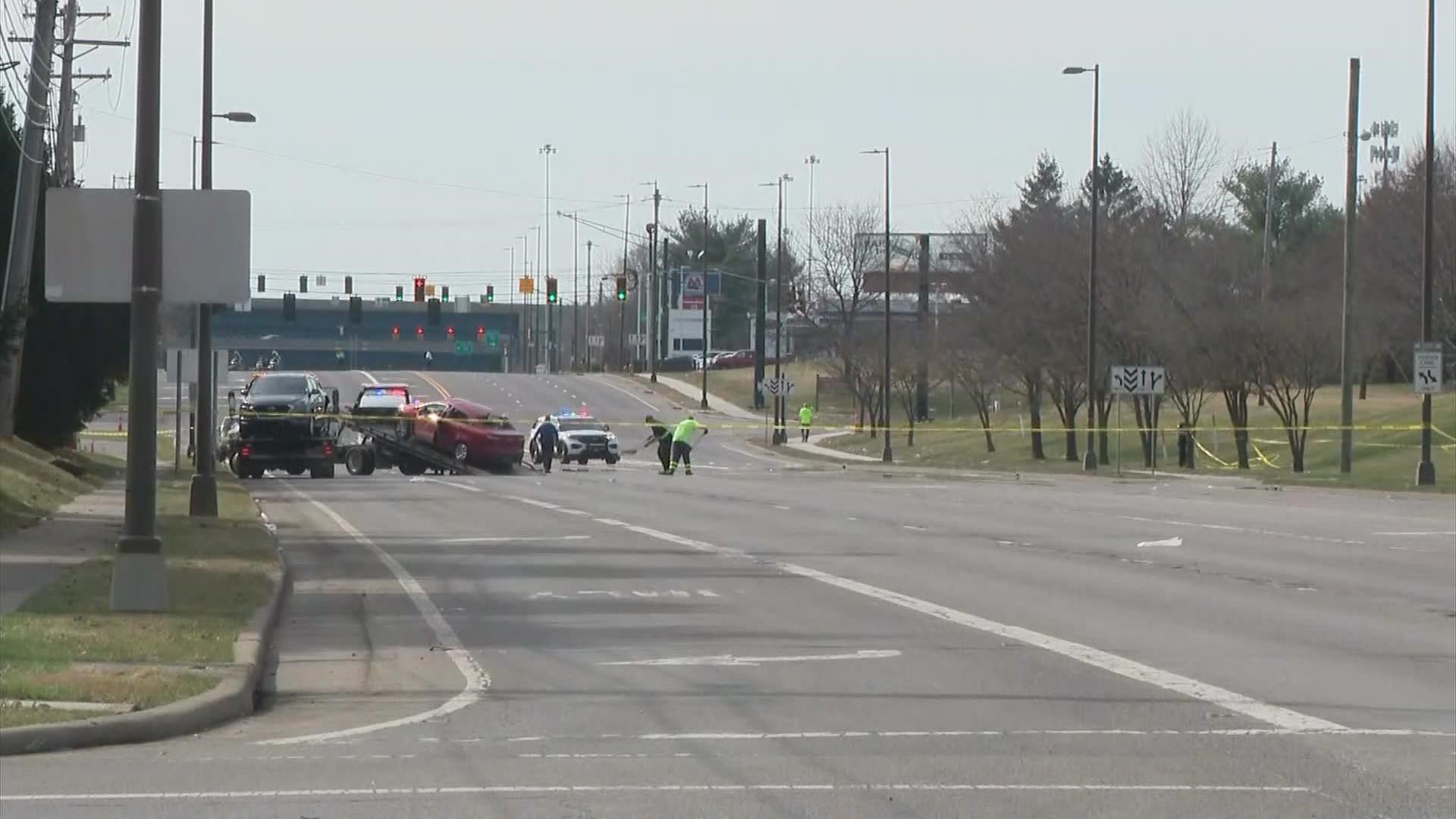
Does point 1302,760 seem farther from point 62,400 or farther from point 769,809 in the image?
point 62,400

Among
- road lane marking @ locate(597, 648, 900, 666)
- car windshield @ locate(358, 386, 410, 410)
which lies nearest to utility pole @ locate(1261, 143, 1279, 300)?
car windshield @ locate(358, 386, 410, 410)

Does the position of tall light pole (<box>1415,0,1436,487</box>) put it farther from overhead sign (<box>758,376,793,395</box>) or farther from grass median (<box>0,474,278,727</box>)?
overhead sign (<box>758,376,793,395</box>)

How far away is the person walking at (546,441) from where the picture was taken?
55.4m

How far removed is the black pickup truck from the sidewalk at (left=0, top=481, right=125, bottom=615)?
483 inches

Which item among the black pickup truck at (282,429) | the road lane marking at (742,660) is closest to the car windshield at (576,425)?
the black pickup truck at (282,429)

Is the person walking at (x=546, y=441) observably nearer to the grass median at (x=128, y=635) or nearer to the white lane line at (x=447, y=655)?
the white lane line at (x=447, y=655)

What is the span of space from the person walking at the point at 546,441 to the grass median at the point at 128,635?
3300 centimetres

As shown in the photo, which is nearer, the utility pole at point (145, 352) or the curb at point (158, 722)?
the curb at point (158, 722)

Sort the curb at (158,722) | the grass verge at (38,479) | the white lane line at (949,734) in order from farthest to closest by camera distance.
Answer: the grass verge at (38,479)
the white lane line at (949,734)
the curb at (158,722)

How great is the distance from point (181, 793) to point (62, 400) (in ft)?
119

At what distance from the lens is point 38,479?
32781mm

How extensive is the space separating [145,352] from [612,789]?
790cm

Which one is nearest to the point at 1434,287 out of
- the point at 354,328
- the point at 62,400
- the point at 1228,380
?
the point at 1228,380

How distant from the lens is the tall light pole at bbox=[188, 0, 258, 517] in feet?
91.9
